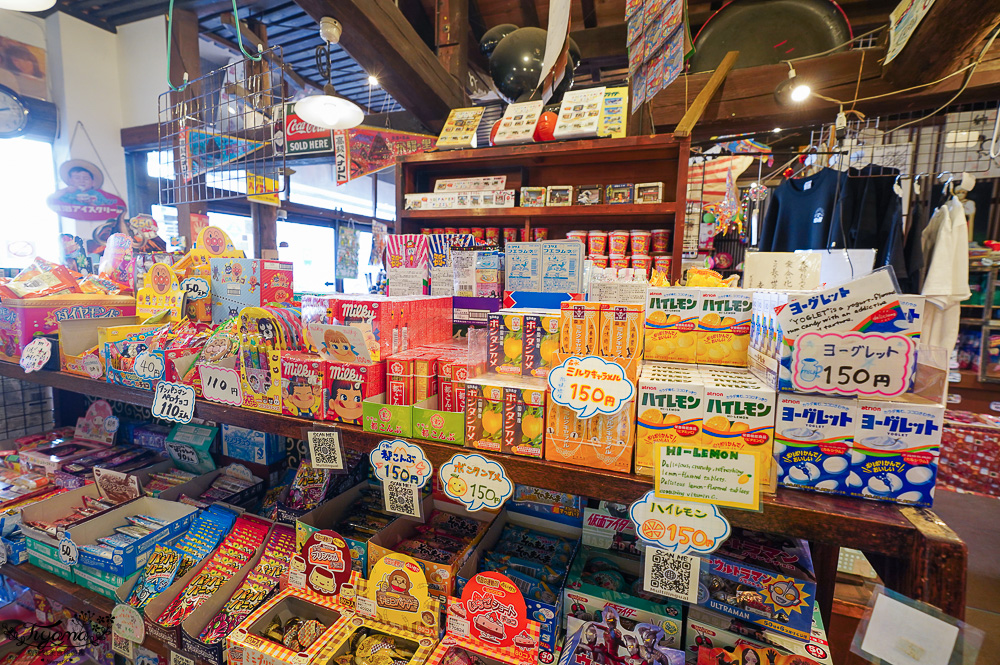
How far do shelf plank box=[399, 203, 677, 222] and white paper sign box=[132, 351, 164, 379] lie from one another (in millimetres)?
1645

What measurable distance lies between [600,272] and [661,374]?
0.92 metres

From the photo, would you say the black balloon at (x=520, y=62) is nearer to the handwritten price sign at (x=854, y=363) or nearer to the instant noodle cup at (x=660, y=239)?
the instant noodle cup at (x=660, y=239)

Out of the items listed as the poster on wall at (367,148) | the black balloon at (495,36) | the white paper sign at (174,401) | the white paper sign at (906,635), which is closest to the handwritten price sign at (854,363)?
the white paper sign at (906,635)

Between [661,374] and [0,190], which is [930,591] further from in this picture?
[0,190]

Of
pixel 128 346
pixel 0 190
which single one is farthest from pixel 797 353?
pixel 0 190

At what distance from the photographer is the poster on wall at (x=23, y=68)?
3873mm

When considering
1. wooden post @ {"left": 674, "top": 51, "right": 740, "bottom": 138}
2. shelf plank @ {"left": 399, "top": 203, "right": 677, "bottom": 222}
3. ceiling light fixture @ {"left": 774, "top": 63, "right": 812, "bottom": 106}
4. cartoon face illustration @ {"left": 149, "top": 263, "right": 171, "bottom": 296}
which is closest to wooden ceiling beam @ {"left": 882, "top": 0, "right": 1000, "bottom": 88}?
ceiling light fixture @ {"left": 774, "top": 63, "right": 812, "bottom": 106}

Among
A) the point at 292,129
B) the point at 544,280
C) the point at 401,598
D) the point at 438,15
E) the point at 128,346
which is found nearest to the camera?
the point at 401,598

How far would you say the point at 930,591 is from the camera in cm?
63

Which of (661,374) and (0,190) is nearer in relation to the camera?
(661,374)

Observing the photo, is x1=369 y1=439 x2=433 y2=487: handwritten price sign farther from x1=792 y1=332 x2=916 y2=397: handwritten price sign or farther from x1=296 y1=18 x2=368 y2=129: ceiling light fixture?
x1=296 y1=18 x2=368 y2=129: ceiling light fixture

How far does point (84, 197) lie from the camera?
3984mm

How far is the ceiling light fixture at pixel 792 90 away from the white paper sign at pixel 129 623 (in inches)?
132

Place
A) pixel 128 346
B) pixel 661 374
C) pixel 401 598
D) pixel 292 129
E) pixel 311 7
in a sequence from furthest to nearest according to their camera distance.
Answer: pixel 292 129, pixel 311 7, pixel 128 346, pixel 401 598, pixel 661 374
